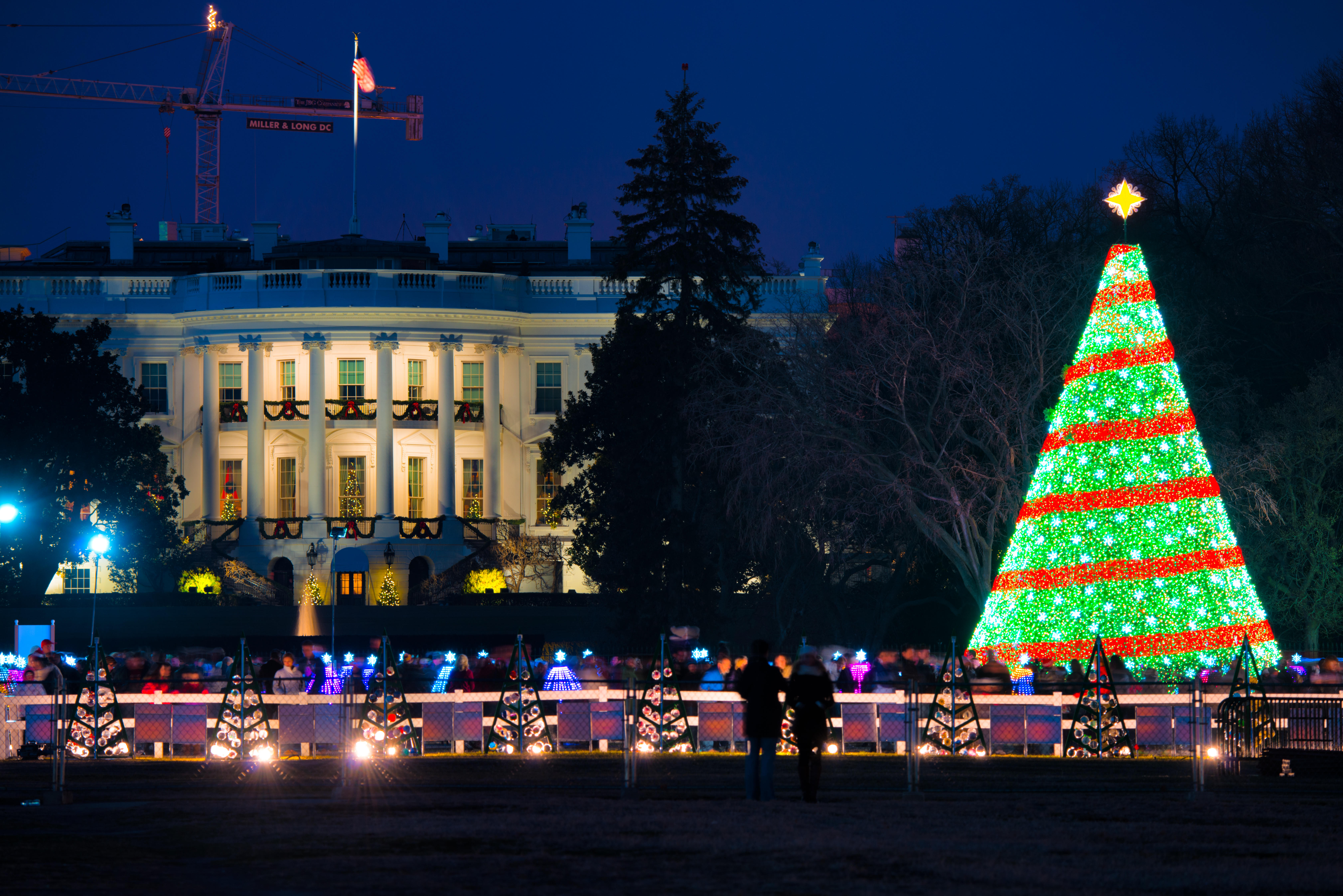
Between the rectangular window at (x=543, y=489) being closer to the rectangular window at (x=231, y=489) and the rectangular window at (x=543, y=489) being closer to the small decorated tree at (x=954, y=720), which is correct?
the rectangular window at (x=231, y=489)

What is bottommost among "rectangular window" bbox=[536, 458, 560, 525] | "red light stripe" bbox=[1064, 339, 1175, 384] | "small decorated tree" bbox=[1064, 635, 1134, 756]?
"small decorated tree" bbox=[1064, 635, 1134, 756]

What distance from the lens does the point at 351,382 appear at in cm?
8150

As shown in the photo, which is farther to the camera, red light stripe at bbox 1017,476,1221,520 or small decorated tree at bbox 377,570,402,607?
small decorated tree at bbox 377,570,402,607

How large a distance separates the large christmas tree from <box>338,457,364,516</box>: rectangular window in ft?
167

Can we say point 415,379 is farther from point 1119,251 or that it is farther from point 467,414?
point 1119,251

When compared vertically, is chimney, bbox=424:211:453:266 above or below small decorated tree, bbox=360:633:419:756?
above

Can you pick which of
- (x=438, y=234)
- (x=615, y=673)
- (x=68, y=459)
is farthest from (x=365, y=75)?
(x=615, y=673)

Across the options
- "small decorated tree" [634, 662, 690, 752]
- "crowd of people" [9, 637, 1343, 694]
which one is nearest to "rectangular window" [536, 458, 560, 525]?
"crowd of people" [9, 637, 1343, 694]

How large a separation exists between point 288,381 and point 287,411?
258 cm

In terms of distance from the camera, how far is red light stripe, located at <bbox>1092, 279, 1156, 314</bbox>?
29.1m

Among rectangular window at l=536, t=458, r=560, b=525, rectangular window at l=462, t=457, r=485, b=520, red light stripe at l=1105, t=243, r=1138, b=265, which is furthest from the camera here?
rectangular window at l=536, t=458, r=560, b=525

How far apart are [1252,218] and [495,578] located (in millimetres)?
30198

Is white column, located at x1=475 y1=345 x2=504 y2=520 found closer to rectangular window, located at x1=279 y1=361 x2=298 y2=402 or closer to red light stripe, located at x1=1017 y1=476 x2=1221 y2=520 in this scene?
rectangular window, located at x1=279 y1=361 x2=298 y2=402

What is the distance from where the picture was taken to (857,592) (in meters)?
56.6
